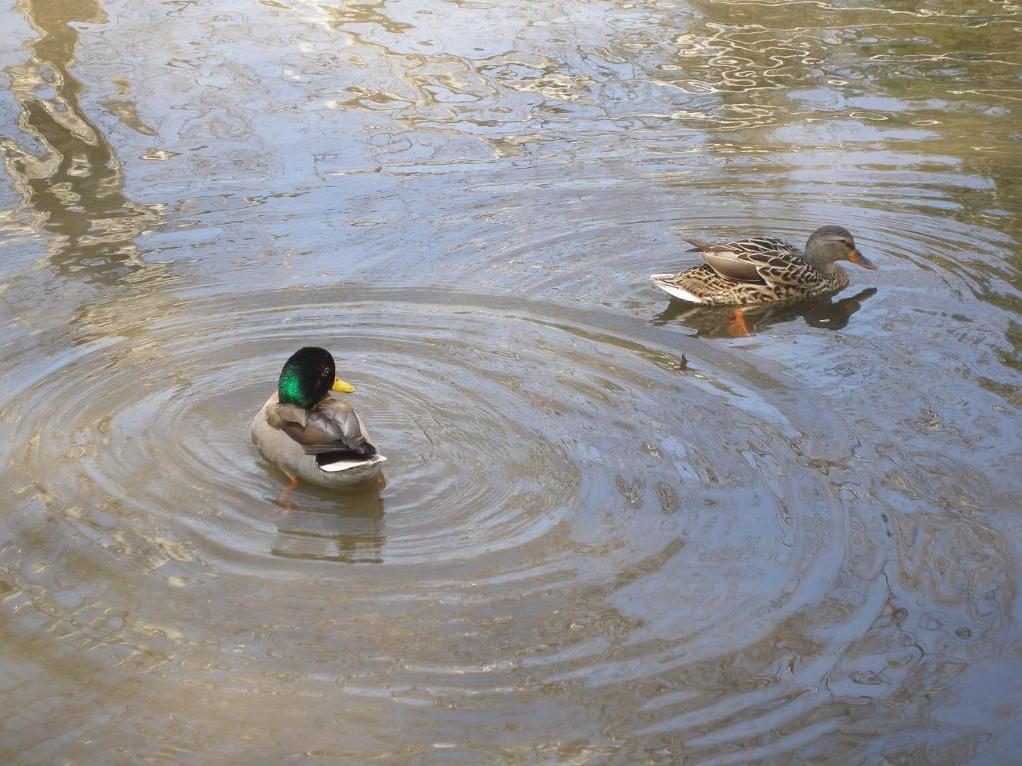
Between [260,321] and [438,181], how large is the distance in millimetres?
2662

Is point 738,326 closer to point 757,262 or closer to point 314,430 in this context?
point 757,262

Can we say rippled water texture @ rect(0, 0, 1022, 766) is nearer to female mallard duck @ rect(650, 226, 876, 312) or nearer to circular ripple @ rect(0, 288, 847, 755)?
circular ripple @ rect(0, 288, 847, 755)

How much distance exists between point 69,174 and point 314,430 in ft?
16.2

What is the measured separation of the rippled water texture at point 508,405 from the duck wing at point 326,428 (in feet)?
0.86

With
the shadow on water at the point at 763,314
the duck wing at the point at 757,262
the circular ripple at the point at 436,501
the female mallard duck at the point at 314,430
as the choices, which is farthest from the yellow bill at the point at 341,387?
the duck wing at the point at 757,262

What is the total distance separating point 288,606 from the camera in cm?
553

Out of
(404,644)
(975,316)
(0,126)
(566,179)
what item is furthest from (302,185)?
(404,644)

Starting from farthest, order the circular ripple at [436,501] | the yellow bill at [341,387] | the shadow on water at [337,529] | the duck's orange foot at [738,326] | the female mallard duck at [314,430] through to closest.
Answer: the duck's orange foot at [738,326] < the yellow bill at [341,387] < the female mallard duck at [314,430] < the shadow on water at [337,529] < the circular ripple at [436,501]

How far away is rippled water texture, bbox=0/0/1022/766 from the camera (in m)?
4.97

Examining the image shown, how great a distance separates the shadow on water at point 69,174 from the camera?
912 cm

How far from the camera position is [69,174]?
1044 centimetres

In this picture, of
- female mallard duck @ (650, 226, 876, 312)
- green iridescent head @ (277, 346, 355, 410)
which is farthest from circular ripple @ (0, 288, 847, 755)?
female mallard duck @ (650, 226, 876, 312)

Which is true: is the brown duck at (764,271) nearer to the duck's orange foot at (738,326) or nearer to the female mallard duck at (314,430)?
the duck's orange foot at (738,326)

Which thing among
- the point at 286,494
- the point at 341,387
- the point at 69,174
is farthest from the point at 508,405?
the point at 69,174
